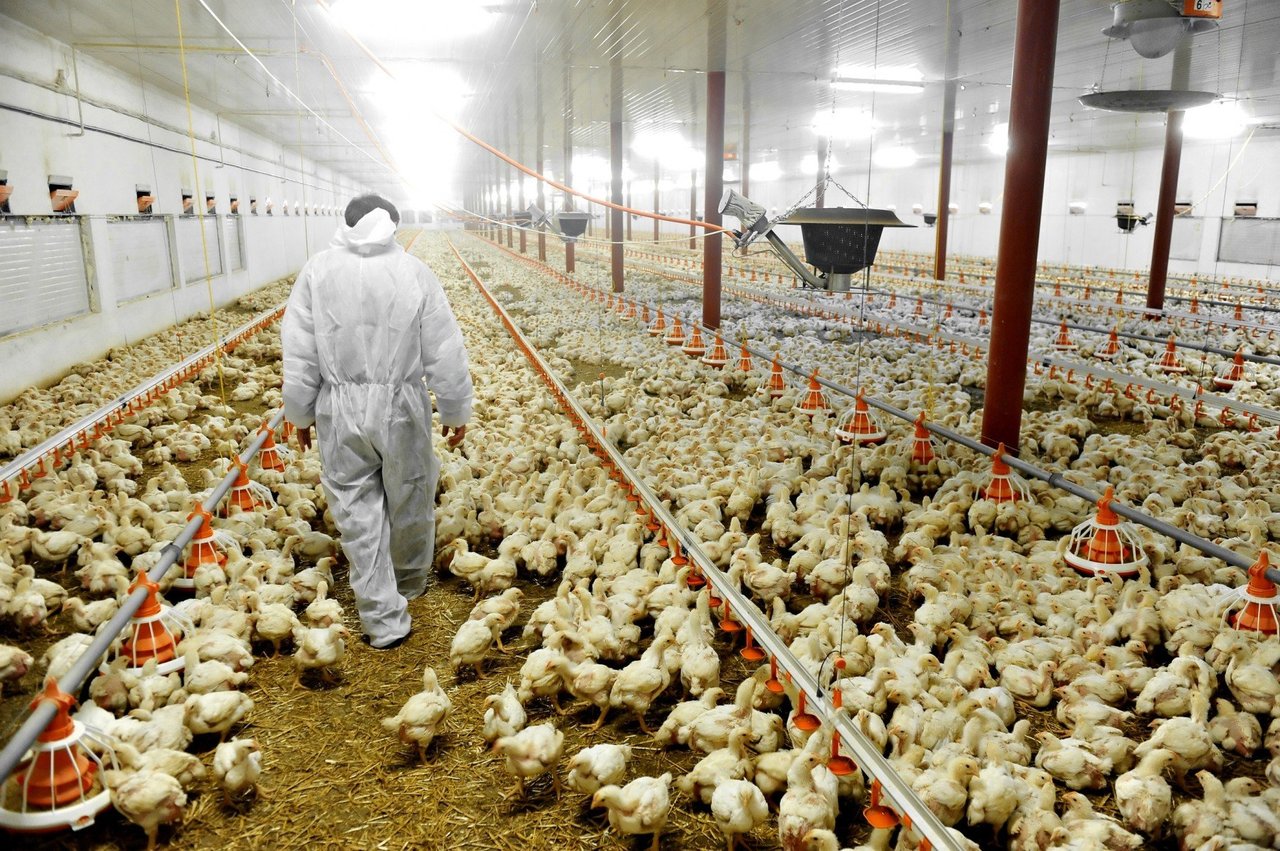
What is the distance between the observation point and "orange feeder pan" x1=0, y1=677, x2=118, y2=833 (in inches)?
109

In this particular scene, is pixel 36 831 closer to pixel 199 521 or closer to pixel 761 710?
pixel 199 521

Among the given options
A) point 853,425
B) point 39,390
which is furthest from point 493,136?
point 853,425

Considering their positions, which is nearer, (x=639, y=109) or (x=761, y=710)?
(x=761, y=710)

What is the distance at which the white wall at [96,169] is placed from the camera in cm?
932

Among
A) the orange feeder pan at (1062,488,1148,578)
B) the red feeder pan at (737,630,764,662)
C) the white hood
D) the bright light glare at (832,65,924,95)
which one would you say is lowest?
the red feeder pan at (737,630,764,662)

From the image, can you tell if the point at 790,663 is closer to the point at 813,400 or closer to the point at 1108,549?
the point at 1108,549

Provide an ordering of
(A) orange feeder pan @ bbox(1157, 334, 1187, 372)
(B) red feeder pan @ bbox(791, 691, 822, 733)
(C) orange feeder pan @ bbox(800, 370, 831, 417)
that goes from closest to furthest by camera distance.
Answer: (B) red feeder pan @ bbox(791, 691, 822, 733)
(C) orange feeder pan @ bbox(800, 370, 831, 417)
(A) orange feeder pan @ bbox(1157, 334, 1187, 372)

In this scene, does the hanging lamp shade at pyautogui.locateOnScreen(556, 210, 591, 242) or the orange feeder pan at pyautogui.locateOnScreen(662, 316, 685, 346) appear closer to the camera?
the orange feeder pan at pyautogui.locateOnScreen(662, 316, 685, 346)

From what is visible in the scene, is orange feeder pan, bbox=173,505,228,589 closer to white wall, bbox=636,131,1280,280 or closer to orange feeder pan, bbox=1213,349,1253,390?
orange feeder pan, bbox=1213,349,1253,390

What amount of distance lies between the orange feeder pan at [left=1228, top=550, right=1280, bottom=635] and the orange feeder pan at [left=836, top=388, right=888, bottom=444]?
145 inches

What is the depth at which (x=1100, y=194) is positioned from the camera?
92.7ft

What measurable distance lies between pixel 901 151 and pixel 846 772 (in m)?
30.0

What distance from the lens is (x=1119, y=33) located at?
683cm

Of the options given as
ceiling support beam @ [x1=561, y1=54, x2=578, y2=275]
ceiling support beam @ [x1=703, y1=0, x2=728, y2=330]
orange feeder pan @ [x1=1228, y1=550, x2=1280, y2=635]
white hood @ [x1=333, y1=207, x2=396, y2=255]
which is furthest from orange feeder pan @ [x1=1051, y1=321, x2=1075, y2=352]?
white hood @ [x1=333, y1=207, x2=396, y2=255]
